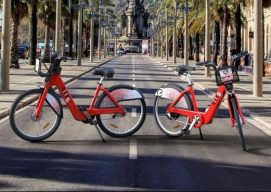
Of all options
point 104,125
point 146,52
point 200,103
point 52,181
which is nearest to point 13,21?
point 200,103

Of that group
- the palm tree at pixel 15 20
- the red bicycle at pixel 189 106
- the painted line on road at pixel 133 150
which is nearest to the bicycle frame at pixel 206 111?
the red bicycle at pixel 189 106

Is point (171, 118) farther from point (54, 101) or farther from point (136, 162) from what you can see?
point (136, 162)

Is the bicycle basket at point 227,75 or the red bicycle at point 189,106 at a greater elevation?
the bicycle basket at point 227,75

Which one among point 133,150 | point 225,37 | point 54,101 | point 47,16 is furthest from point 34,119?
point 47,16

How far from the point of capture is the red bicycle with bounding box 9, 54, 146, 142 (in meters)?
9.71

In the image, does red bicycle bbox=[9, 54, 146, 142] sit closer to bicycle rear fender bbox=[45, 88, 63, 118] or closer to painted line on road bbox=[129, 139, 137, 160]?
bicycle rear fender bbox=[45, 88, 63, 118]

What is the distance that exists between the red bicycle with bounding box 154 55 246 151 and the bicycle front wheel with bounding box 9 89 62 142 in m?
1.99

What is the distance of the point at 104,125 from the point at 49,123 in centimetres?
98

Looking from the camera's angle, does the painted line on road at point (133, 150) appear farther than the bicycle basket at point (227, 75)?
No

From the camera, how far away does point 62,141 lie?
981 centimetres

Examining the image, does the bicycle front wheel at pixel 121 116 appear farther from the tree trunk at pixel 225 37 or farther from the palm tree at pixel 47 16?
the palm tree at pixel 47 16

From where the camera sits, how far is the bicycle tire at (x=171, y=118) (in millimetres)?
10148

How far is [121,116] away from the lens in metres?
10.2

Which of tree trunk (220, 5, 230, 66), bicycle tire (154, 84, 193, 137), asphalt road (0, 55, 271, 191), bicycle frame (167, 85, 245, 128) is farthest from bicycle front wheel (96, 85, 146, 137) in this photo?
tree trunk (220, 5, 230, 66)
